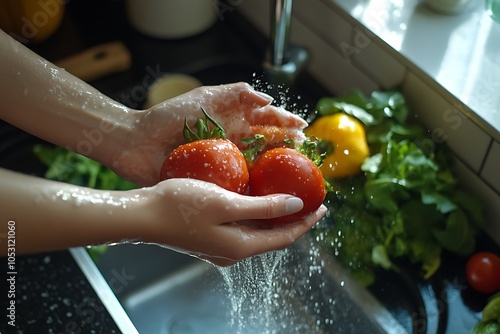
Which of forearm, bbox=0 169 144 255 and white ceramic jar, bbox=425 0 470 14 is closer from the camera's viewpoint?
forearm, bbox=0 169 144 255

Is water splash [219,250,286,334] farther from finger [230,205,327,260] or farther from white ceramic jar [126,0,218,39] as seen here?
white ceramic jar [126,0,218,39]

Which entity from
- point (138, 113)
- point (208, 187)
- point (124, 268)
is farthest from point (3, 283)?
point (208, 187)

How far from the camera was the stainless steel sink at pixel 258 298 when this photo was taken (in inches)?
34.9

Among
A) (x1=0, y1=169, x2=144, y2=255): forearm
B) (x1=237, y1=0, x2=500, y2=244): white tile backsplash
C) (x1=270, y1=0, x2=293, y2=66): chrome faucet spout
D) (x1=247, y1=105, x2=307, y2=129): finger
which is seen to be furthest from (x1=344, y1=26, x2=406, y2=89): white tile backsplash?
(x1=0, y1=169, x2=144, y2=255): forearm

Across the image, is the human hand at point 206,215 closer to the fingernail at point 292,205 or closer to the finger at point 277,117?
the fingernail at point 292,205

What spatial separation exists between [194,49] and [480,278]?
65cm

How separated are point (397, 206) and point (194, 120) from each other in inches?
12.4

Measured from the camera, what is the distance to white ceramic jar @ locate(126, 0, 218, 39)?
45.3 inches

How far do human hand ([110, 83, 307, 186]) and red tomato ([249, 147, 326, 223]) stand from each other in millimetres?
68

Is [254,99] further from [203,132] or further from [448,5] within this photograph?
[448,5]

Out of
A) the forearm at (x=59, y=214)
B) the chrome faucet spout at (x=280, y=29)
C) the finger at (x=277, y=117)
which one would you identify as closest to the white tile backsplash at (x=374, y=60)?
the chrome faucet spout at (x=280, y=29)

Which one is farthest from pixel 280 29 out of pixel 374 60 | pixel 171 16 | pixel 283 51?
pixel 171 16

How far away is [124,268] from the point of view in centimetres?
98

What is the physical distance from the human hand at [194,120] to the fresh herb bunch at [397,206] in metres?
0.14
